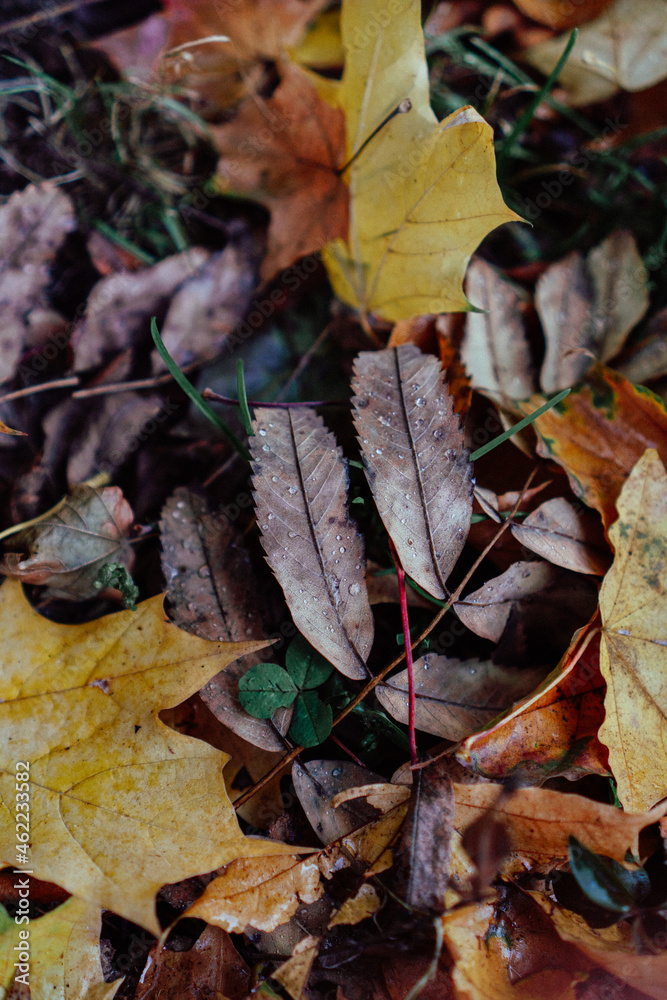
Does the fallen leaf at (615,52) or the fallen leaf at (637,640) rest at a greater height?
the fallen leaf at (615,52)

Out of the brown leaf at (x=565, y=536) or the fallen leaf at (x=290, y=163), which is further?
the fallen leaf at (x=290, y=163)

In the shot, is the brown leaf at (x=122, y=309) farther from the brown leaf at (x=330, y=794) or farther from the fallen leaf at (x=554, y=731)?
the fallen leaf at (x=554, y=731)

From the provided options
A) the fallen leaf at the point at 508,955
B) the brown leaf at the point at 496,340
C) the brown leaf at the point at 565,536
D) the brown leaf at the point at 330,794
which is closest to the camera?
the fallen leaf at the point at 508,955

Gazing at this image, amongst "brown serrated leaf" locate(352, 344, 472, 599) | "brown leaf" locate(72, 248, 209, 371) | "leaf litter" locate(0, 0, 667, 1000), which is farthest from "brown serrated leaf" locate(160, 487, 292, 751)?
"brown leaf" locate(72, 248, 209, 371)

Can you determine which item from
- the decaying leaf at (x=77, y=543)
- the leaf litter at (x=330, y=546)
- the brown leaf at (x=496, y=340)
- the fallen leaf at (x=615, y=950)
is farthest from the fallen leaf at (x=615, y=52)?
the fallen leaf at (x=615, y=950)

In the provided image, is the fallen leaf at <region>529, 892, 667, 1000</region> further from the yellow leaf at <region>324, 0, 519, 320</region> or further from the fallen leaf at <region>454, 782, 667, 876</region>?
the yellow leaf at <region>324, 0, 519, 320</region>

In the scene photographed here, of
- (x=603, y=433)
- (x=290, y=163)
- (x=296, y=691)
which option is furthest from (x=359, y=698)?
(x=290, y=163)

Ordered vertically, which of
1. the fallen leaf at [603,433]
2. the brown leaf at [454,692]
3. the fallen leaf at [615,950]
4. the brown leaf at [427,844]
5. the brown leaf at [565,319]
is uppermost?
the brown leaf at [565,319]

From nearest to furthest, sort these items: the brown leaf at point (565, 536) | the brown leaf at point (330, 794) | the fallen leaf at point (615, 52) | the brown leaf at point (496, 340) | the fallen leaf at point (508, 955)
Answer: the fallen leaf at point (508, 955) < the brown leaf at point (330, 794) < the brown leaf at point (565, 536) < the brown leaf at point (496, 340) < the fallen leaf at point (615, 52)
